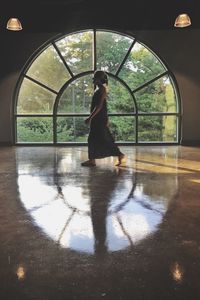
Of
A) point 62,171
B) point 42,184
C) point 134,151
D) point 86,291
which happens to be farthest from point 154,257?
point 134,151

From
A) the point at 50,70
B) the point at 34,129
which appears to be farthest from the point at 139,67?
the point at 34,129

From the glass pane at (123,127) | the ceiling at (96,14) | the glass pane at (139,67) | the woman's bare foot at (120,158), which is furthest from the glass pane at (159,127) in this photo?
the woman's bare foot at (120,158)

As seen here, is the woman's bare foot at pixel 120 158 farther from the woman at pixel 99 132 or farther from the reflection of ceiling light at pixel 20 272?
the reflection of ceiling light at pixel 20 272

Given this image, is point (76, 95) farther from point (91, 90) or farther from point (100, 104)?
point (100, 104)

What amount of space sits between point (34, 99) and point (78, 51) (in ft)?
4.97

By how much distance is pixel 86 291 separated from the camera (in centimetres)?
216

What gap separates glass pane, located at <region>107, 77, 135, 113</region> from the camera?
360 inches

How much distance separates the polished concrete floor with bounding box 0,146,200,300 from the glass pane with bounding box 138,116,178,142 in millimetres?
3329

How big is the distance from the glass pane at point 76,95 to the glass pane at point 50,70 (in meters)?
0.24

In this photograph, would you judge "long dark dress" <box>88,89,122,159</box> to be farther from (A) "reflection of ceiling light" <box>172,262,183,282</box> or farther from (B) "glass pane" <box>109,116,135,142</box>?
(A) "reflection of ceiling light" <box>172,262,183,282</box>

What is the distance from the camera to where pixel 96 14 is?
833 cm

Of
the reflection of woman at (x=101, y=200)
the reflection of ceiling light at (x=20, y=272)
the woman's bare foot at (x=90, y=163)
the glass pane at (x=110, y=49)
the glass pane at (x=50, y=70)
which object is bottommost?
the reflection of ceiling light at (x=20, y=272)

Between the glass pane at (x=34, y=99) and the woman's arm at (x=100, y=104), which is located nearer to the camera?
the woman's arm at (x=100, y=104)

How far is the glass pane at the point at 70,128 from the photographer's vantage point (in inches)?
365
